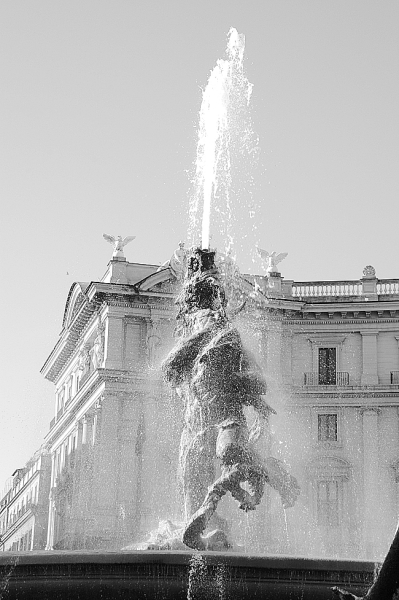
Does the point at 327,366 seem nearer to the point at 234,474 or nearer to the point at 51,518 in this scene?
Answer: the point at 51,518

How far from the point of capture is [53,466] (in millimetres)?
60344

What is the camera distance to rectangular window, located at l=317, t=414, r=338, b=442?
158 feet

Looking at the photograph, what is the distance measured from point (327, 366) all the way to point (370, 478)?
18.6 ft

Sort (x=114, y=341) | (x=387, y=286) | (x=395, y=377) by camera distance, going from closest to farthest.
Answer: (x=114, y=341)
(x=395, y=377)
(x=387, y=286)

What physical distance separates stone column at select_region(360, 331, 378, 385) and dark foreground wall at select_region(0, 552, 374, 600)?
128 feet

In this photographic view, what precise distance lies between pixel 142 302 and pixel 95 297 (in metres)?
2.14

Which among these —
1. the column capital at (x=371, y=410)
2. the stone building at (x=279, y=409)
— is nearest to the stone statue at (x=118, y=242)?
the stone building at (x=279, y=409)

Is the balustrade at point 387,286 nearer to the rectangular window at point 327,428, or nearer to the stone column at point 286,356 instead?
the stone column at point 286,356

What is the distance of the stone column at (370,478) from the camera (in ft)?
151

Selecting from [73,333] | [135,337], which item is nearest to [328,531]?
[135,337]

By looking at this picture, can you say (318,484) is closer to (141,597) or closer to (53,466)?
(53,466)

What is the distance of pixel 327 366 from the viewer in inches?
1972

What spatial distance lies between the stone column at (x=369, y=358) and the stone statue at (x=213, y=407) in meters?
34.8

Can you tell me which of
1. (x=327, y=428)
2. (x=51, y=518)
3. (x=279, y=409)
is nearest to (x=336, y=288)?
(x=327, y=428)
